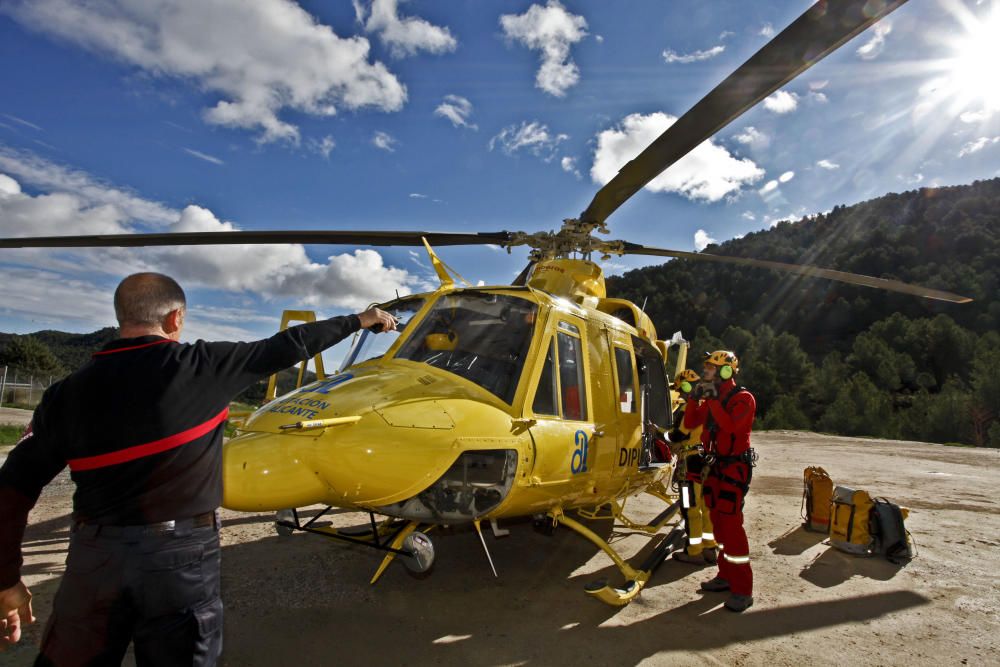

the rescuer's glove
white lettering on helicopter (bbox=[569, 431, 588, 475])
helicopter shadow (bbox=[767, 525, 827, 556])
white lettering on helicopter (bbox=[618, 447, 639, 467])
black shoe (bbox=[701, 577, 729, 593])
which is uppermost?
the rescuer's glove

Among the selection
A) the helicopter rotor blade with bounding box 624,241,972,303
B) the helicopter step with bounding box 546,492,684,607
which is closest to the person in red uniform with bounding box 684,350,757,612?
the helicopter step with bounding box 546,492,684,607

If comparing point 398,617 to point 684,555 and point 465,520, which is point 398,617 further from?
point 684,555

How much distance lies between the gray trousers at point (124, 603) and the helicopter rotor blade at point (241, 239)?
4.18 m

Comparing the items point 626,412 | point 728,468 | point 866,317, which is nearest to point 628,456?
point 626,412

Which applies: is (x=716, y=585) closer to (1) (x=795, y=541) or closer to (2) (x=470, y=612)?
(2) (x=470, y=612)

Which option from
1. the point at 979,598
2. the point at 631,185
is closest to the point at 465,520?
the point at 631,185

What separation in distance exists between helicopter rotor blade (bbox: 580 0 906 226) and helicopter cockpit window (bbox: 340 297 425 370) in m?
2.55

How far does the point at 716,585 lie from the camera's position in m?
5.23

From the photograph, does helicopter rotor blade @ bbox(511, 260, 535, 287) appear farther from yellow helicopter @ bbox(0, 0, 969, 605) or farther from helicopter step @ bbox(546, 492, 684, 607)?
helicopter step @ bbox(546, 492, 684, 607)

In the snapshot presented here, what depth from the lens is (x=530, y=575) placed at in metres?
5.43

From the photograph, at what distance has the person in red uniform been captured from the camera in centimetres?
490

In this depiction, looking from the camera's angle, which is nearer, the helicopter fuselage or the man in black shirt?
the man in black shirt

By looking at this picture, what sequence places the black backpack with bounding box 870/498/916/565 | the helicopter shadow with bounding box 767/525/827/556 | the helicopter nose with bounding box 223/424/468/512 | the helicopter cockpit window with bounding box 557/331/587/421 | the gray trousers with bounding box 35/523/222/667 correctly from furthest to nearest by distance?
the helicopter shadow with bounding box 767/525/827/556, the black backpack with bounding box 870/498/916/565, the helicopter cockpit window with bounding box 557/331/587/421, the helicopter nose with bounding box 223/424/468/512, the gray trousers with bounding box 35/523/222/667

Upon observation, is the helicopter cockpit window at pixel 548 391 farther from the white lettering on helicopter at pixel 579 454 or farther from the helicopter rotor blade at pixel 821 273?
the helicopter rotor blade at pixel 821 273
